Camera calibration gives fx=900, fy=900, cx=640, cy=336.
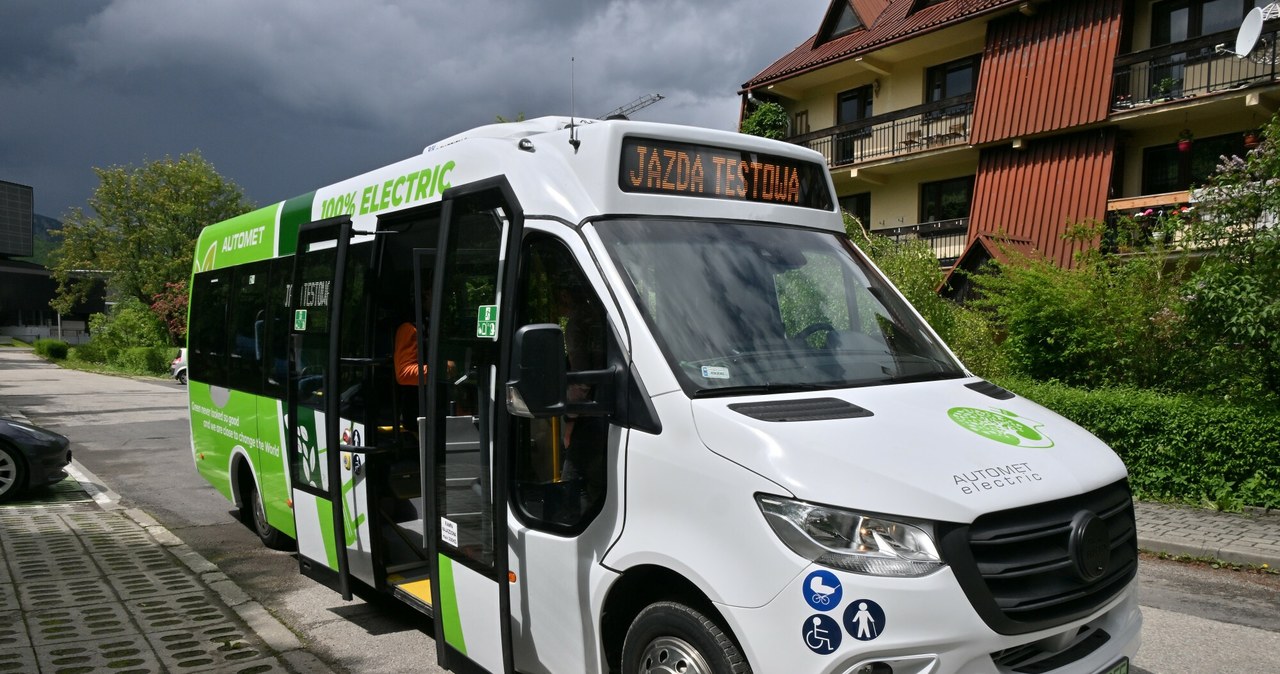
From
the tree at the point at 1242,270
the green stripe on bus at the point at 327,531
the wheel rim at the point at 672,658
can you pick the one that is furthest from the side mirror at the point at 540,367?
the tree at the point at 1242,270

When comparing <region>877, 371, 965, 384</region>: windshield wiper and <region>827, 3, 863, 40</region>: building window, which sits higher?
<region>827, 3, 863, 40</region>: building window

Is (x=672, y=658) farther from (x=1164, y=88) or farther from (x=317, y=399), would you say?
(x=1164, y=88)

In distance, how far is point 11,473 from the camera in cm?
1021

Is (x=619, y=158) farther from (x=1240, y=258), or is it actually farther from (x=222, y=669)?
(x=1240, y=258)

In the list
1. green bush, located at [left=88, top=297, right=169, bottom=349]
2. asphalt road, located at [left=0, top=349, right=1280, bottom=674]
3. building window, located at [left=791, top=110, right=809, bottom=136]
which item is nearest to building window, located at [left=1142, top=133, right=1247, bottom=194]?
building window, located at [left=791, top=110, right=809, bottom=136]

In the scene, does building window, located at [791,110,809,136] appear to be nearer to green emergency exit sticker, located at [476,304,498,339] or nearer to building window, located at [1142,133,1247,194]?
building window, located at [1142,133,1247,194]

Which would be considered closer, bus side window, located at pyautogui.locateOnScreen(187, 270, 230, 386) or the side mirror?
the side mirror

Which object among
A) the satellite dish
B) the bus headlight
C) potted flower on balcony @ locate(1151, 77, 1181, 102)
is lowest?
the bus headlight

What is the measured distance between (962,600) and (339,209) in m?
4.74

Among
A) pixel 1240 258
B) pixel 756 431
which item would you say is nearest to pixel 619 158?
pixel 756 431

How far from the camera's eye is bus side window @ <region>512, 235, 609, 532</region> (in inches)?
144

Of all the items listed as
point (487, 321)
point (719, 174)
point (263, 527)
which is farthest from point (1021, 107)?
point (487, 321)

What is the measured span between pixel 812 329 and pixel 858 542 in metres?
1.25

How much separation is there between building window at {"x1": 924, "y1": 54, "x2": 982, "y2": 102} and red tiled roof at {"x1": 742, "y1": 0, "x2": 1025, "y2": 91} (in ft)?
4.69
